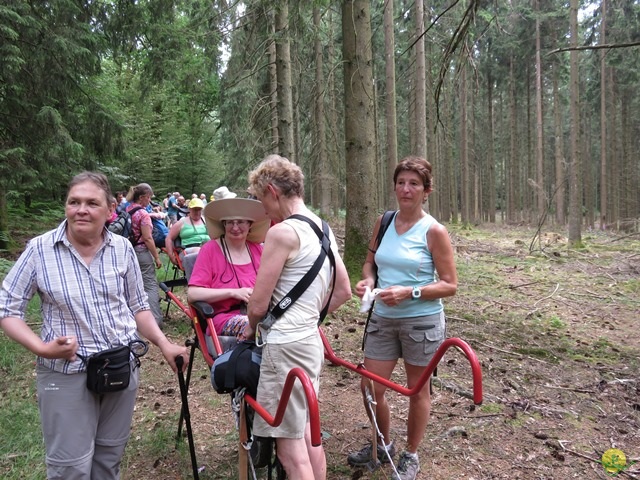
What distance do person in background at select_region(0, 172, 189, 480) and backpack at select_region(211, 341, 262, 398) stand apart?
0.50 m

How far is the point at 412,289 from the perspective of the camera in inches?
105

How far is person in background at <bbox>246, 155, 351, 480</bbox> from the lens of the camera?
6.84ft

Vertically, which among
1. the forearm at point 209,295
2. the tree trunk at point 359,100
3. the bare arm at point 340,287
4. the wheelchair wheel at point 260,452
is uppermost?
the tree trunk at point 359,100

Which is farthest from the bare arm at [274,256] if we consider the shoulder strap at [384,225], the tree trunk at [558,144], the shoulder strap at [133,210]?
the tree trunk at [558,144]

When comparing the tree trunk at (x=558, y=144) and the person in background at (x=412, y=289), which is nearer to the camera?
the person in background at (x=412, y=289)

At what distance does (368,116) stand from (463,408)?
12.7ft

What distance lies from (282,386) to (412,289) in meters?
1.01

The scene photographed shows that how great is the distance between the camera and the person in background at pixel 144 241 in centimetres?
584

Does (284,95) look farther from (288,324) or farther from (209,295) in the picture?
(288,324)

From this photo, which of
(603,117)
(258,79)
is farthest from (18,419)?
(603,117)

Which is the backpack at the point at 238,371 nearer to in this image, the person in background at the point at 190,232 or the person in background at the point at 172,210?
the person in background at the point at 190,232

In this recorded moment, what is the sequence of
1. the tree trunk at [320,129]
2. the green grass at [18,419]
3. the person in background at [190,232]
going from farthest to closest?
the tree trunk at [320,129] → the person in background at [190,232] → the green grass at [18,419]

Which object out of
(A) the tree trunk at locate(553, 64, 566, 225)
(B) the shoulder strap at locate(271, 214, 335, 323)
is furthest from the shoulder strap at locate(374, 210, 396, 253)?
(A) the tree trunk at locate(553, 64, 566, 225)

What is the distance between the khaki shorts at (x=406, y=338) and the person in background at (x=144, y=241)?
12.7 ft
